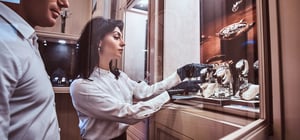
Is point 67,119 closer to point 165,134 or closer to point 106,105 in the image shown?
point 106,105

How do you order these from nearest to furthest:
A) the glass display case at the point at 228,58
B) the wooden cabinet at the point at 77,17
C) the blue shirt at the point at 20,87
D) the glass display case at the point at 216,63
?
1. the blue shirt at the point at 20,87
2. the glass display case at the point at 216,63
3. the glass display case at the point at 228,58
4. the wooden cabinet at the point at 77,17

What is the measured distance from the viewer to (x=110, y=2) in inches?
43.5

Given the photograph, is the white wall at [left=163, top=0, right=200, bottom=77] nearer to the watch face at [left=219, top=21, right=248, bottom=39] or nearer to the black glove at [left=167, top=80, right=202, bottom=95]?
the black glove at [left=167, top=80, right=202, bottom=95]

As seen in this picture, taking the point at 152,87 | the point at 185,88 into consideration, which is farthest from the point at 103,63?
the point at 185,88

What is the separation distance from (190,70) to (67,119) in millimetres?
700

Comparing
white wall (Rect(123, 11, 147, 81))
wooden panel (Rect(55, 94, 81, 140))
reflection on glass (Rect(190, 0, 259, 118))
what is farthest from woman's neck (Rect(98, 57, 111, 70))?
reflection on glass (Rect(190, 0, 259, 118))

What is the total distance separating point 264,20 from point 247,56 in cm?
21

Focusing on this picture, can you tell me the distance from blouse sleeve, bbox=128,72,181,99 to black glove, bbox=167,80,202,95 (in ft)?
0.08

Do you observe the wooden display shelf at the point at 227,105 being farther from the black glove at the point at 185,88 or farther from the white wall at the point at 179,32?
the white wall at the point at 179,32

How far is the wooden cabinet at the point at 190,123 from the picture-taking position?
708 mm

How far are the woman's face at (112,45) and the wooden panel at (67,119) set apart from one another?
0.28 m

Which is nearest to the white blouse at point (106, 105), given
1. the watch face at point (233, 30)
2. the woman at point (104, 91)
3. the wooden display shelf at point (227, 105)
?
the woman at point (104, 91)

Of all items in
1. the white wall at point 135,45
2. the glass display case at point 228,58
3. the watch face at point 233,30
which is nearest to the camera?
the glass display case at point 228,58

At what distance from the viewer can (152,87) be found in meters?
1.13
